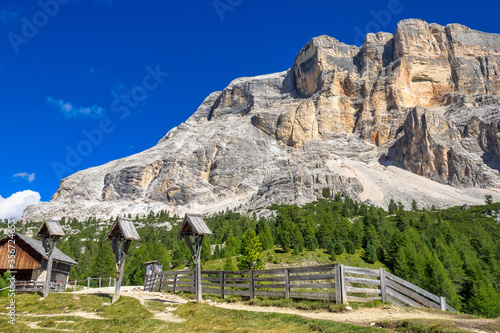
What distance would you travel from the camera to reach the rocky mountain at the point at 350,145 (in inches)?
5226

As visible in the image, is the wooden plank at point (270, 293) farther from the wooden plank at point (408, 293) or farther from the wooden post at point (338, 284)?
the wooden plank at point (408, 293)

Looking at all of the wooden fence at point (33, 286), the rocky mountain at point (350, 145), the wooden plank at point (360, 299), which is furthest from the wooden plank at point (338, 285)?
the rocky mountain at point (350, 145)

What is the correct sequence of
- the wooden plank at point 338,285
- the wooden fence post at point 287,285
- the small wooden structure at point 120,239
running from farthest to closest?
the small wooden structure at point 120,239 → the wooden fence post at point 287,285 → the wooden plank at point 338,285

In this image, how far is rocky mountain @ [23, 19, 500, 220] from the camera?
133 m

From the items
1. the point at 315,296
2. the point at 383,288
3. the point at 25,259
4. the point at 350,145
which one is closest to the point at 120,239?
the point at 315,296

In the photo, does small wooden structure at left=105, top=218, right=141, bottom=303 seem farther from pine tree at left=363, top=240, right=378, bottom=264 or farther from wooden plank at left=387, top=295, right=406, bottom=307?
pine tree at left=363, top=240, right=378, bottom=264

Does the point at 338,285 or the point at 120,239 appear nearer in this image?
the point at 338,285

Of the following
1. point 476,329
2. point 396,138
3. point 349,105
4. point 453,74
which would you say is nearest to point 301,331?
point 476,329

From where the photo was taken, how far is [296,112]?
181 metres

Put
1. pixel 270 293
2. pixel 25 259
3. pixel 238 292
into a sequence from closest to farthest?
pixel 270 293
pixel 238 292
pixel 25 259

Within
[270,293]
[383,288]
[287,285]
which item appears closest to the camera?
[383,288]

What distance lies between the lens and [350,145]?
552 ft

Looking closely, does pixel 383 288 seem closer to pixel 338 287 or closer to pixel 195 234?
pixel 338 287

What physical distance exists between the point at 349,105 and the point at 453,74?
54131 millimetres
